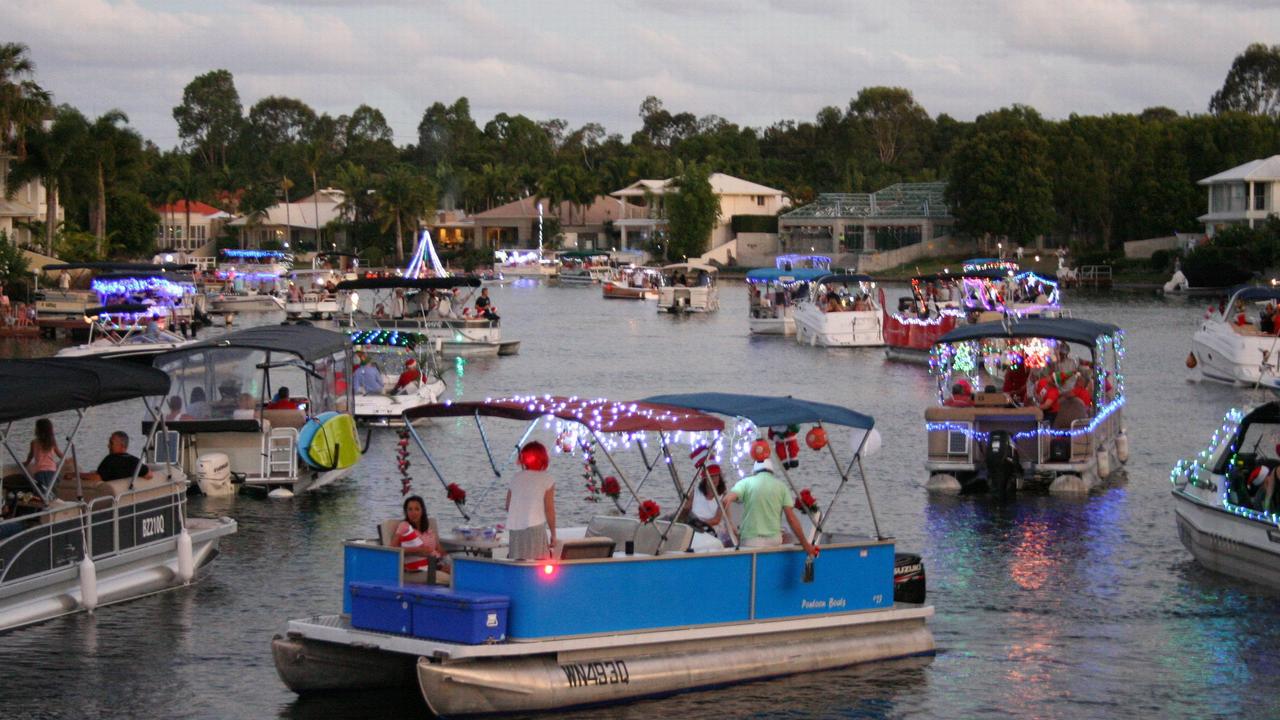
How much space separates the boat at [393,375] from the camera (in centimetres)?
4194

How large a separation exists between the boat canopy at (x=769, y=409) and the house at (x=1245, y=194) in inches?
4456

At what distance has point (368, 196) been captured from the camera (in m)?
174

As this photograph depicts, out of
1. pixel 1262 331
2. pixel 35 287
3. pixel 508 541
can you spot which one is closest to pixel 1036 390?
pixel 508 541

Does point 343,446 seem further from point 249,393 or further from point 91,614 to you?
point 91,614

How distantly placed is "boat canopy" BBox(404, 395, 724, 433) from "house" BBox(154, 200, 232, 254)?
167 metres

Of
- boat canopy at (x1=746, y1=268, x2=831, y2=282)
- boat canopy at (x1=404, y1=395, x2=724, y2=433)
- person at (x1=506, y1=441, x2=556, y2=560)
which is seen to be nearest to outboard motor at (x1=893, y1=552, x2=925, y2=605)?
boat canopy at (x1=404, y1=395, x2=724, y2=433)

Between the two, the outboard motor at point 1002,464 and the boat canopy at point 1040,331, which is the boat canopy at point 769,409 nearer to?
the outboard motor at point 1002,464

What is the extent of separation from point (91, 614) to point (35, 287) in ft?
214

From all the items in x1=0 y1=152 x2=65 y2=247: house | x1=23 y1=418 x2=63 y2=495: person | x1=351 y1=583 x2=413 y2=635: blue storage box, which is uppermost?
x1=0 y1=152 x2=65 y2=247: house

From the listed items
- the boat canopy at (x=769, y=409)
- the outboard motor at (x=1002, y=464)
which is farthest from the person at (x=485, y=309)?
the boat canopy at (x=769, y=409)

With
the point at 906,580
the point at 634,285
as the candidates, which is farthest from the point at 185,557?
the point at 634,285

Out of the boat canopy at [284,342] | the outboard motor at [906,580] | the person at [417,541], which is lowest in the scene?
the outboard motor at [906,580]

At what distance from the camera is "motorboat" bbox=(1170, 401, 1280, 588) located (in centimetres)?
2297

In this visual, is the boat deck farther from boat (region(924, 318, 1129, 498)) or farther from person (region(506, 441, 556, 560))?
boat (region(924, 318, 1129, 498))
